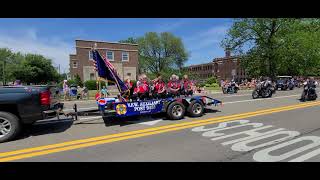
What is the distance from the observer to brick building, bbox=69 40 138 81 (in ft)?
143

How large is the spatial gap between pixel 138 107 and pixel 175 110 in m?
1.42

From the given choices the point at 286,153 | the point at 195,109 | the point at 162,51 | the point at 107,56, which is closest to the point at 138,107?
the point at 195,109

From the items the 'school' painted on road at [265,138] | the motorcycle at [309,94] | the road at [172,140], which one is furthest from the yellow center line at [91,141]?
the motorcycle at [309,94]

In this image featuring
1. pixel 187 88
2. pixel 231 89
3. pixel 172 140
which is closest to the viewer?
pixel 172 140

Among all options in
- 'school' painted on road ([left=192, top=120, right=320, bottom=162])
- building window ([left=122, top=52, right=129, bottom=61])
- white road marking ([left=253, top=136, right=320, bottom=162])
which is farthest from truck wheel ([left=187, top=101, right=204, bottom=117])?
building window ([left=122, top=52, right=129, bottom=61])

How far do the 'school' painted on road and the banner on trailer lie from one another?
6.81ft

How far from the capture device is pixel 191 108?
10.6m

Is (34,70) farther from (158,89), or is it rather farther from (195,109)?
(195,109)

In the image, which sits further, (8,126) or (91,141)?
(8,126)

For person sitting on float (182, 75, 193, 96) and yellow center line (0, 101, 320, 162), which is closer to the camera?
yellow center line (0, 101, 320, 162)

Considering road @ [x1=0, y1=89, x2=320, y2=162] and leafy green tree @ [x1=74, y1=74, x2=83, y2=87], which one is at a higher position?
leafy green tree @ [x1=74, y1=74, x2=83, y2=87]

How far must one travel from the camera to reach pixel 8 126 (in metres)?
7.50

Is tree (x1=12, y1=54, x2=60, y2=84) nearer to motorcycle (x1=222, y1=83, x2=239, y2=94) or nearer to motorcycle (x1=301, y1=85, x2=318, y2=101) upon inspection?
motorcycle (x1=222, y1=83, x2=239, y2=94)
